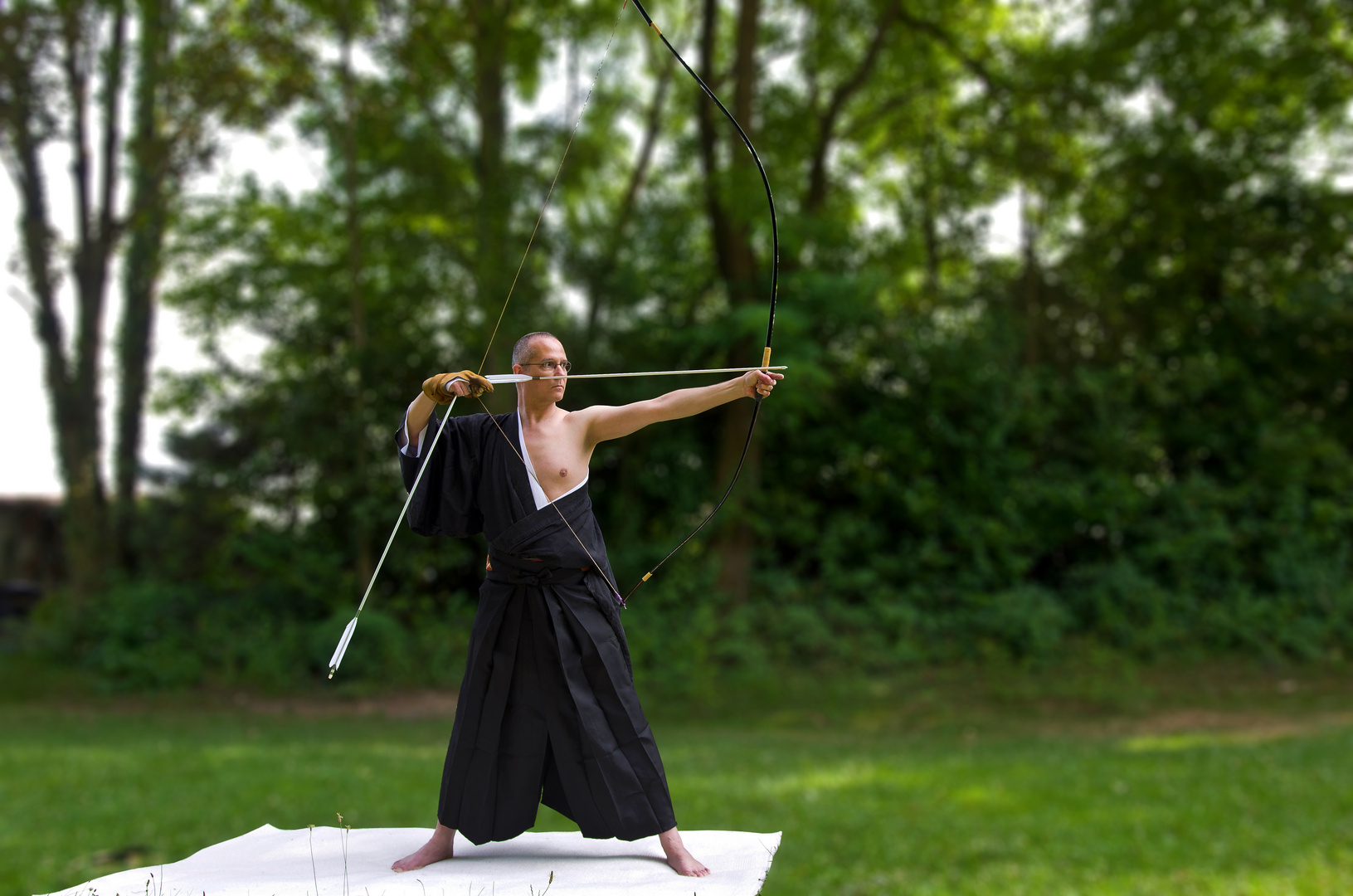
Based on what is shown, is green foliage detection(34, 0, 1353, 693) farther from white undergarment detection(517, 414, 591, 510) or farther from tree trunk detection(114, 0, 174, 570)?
white undergarment detection(517, 414, 591, 510)

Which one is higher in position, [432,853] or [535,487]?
[535,487]

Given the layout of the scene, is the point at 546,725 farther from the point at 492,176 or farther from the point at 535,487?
the point at 492,176

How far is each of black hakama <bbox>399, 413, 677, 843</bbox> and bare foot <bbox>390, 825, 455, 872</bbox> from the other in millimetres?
82

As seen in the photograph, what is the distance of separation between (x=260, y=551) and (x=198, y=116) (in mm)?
6547

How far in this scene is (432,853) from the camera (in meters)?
2.80

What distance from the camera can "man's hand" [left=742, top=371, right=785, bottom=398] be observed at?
245 centimetres

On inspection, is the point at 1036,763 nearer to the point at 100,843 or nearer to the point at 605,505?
the point at 605,505

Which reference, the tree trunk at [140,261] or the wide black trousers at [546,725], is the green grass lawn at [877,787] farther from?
the wide black trousers at [546,725]

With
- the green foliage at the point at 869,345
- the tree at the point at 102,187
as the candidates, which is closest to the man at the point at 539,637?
the green foliage at the point at 869,345

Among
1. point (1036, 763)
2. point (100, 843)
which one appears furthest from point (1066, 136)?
point (100, 843)

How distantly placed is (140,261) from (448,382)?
1611 cm

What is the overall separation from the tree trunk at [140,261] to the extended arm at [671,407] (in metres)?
15.0

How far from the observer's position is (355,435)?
37.1 feet

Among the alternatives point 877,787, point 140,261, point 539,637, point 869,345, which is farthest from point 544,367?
point 140,261
